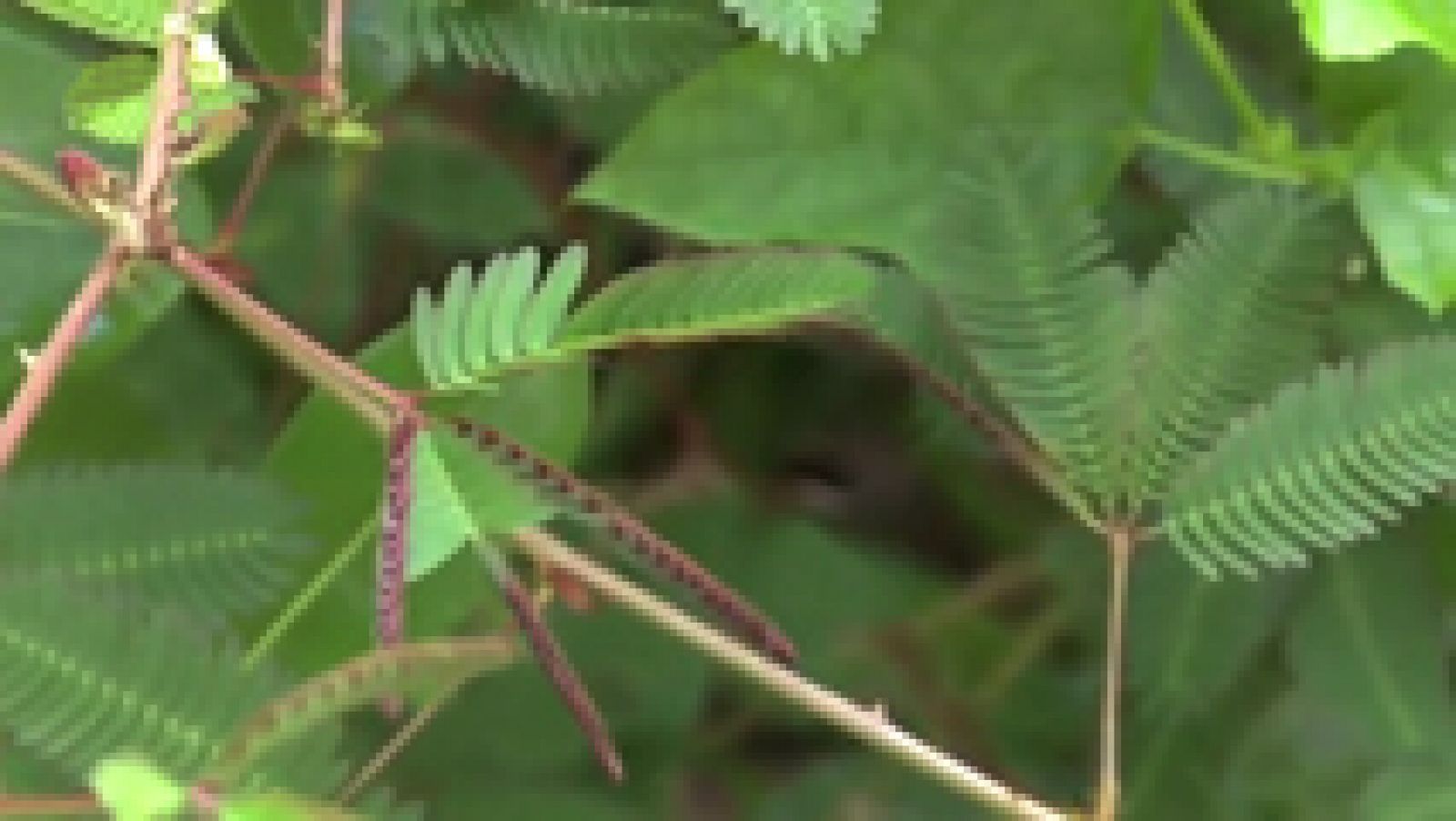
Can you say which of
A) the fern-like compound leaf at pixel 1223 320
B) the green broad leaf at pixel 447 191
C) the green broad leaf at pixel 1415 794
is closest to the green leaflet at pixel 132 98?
the fern-like compound leaf at pixel 1223 320

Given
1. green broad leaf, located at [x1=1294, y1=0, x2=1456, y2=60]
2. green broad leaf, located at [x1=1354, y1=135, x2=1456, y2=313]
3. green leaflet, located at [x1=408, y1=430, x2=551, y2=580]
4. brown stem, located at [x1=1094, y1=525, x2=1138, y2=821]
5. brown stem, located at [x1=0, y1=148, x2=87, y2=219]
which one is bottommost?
brown stem, located at [x1=1094, y1=525, x2=1138, y2=821]

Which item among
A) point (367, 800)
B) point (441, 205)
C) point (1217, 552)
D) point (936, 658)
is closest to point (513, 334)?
point (367, 800)

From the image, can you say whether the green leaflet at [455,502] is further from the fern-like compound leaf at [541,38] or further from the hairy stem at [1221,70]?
the hairy stem at [1221,70]

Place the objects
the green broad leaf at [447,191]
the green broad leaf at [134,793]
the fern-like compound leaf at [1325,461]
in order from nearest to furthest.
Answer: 1. the green broad leaf at [134,793]
2. the fern-like compound leaf at [1325,461]
3. the green broad leaf at [447,191]

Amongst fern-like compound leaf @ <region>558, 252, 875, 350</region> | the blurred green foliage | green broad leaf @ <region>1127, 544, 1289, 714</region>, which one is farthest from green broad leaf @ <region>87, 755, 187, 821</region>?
green broad leaf @ <region>1127, 544, 1289, 714</region>

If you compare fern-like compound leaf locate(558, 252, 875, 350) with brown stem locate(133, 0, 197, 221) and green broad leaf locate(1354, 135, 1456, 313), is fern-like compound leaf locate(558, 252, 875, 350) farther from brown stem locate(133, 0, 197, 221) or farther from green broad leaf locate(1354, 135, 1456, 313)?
green broad leaf locate(1354, 135, 1456, 313)
